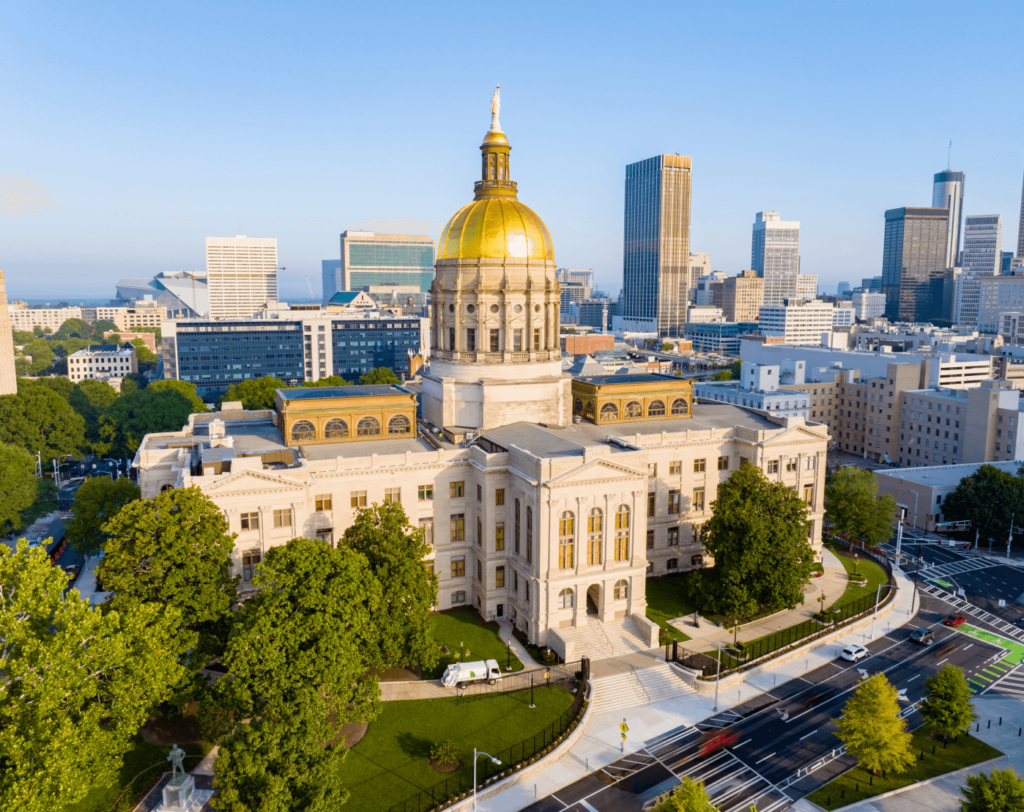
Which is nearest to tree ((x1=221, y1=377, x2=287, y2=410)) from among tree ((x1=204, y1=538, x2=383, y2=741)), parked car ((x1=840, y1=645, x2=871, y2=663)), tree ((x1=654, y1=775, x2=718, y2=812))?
tree ((x1=204, y1=538, x2=383, y2=741))

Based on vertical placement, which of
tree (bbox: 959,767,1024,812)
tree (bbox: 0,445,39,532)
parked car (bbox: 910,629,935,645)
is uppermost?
tree (bbox: 0,445,39,532)

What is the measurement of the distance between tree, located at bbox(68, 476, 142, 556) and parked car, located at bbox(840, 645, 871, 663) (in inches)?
2873

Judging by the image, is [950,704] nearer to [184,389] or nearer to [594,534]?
[594,534]

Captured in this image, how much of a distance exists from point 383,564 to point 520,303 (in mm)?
36133

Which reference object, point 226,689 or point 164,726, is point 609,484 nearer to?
point 226,689

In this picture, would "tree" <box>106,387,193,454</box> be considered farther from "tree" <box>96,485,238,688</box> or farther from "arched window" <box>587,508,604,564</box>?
"arched window" <box>587,508,604,564</box>

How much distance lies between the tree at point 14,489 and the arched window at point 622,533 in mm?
75090

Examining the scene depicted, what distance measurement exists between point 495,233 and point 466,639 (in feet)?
142

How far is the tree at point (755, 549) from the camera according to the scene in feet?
224

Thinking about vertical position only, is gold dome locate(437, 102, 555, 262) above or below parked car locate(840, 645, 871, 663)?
above

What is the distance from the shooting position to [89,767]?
4134cm

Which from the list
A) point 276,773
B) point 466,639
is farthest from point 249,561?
point 276,773

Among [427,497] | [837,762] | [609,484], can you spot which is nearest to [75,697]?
[427,497]

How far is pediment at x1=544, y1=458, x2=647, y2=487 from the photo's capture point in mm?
65250
